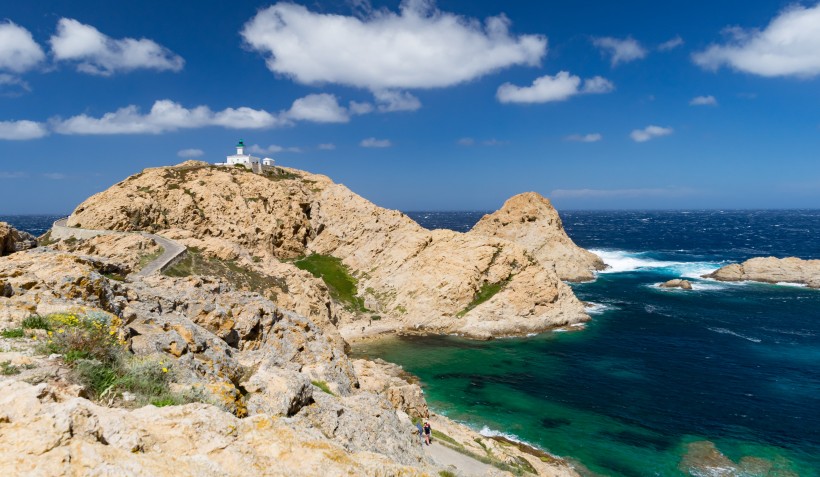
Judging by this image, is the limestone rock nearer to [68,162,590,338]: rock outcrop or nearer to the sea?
the sea

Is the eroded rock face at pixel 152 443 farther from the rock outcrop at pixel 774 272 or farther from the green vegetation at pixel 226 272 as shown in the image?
the rock outcrop at pixel 774 272

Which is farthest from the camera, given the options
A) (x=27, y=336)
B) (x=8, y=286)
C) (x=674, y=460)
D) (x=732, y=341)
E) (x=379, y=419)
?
(x=732, y=341)

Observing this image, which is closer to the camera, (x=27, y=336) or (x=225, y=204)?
(x=27, y=336)

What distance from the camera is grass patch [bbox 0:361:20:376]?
7184 millimetres

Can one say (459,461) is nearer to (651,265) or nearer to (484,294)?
(484,294)

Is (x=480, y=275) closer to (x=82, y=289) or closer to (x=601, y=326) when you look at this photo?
(x=601, y=326)

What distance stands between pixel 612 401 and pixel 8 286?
129 feet

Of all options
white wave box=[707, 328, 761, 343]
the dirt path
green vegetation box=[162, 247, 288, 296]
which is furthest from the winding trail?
white wave box=[707, 328, 761, 343]

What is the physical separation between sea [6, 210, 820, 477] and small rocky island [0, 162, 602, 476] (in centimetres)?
396

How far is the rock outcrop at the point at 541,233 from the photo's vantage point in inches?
3765

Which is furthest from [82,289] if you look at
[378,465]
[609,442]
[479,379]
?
[479,379]

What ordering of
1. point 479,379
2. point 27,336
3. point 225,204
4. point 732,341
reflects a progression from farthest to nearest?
point 225,204, point 732,341, point 479,379, point 27,336

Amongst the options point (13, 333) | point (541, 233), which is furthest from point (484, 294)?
point (13, 333)

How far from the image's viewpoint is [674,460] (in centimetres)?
2850
